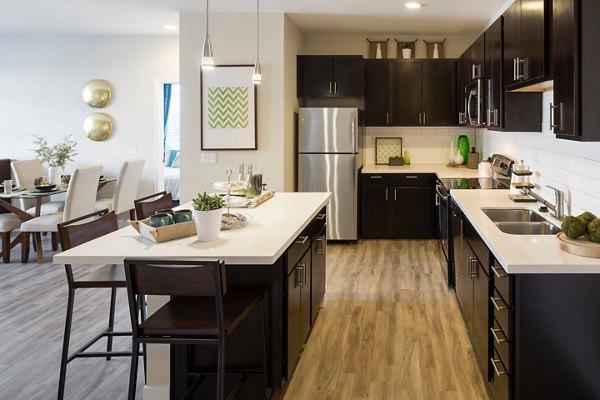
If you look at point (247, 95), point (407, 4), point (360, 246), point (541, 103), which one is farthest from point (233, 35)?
point (541, 103)

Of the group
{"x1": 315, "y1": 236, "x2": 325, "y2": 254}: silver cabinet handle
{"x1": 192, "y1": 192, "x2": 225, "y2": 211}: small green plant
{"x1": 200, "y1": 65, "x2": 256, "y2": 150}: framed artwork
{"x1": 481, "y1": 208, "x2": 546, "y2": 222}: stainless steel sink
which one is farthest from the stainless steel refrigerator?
{"x1": 192, "y1": 192, "x2": 225, "y2": 211}: small green plant

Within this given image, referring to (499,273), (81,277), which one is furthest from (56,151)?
(499,273)

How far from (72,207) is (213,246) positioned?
4.00m

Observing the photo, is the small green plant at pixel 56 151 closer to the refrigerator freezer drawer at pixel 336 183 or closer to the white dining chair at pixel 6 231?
the white dining chair at pixel 6 231

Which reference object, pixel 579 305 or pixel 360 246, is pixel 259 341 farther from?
pixel 360 246

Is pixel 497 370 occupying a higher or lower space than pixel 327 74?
lower

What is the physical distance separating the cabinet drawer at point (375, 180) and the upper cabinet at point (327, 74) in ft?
3.51

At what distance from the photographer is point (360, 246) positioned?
7500 millimetres

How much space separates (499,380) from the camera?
2930mm

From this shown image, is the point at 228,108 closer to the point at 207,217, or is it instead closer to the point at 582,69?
the point at 207,217

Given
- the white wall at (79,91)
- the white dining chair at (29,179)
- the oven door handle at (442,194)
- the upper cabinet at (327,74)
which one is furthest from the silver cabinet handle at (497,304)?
the white wall at (79,91)

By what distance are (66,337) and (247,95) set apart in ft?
13.2

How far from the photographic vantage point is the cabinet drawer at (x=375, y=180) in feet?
25.2

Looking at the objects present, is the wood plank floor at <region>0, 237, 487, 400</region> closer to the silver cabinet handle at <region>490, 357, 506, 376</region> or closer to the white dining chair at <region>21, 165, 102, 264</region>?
the silver cabinet handle at <region>490, 357, 506, 376</region>
